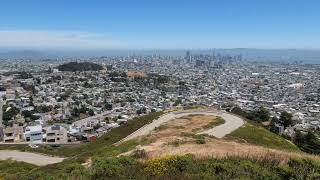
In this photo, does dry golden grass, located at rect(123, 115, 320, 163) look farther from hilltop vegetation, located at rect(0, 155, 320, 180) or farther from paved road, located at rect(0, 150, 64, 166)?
paved road, located at rect(0, 150, 64, 166)

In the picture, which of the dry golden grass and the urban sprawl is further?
the urban sprawl

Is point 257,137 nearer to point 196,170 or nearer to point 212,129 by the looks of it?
point 212,129

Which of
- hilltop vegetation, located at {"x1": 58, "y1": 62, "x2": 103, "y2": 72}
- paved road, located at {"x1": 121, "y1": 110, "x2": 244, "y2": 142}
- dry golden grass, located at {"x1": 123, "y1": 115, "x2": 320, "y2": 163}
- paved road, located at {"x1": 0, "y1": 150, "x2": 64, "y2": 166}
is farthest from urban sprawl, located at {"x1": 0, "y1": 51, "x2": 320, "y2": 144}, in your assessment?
dry golden grass, located at {"x1": 123, "y1": 115, "x2": 320, "y2": 163}

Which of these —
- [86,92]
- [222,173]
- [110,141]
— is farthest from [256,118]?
[86,92]

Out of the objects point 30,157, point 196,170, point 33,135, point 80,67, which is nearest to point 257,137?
point 30,157

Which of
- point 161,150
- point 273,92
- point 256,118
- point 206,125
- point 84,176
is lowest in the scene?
point 273,92

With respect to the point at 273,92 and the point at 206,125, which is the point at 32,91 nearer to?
the point at 273,92

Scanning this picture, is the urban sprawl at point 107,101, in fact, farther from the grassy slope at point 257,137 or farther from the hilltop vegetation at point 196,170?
the hilltop vegetation at point 196,170

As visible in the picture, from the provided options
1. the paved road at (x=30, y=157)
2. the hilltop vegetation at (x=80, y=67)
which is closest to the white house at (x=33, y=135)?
the paved road at (x=30, y=157)
